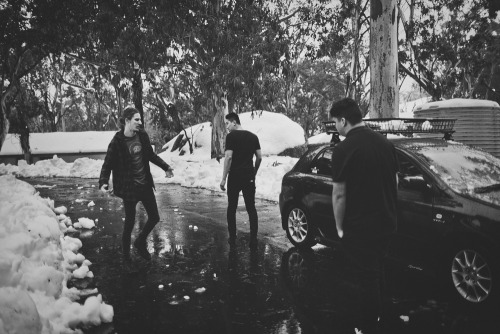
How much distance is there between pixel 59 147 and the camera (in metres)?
35.7

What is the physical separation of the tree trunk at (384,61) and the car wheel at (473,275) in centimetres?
586

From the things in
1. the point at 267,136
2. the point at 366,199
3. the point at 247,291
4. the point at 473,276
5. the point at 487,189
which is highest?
the point at 267,136

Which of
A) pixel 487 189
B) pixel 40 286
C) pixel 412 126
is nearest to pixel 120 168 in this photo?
pixel 40 286

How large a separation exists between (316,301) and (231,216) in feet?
7.42

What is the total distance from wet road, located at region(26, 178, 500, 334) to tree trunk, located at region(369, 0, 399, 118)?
423 centimetres

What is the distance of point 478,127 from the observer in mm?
9625

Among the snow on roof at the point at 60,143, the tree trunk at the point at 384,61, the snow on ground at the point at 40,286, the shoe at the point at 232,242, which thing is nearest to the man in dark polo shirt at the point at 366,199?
the snow on ground at the point at 40,286

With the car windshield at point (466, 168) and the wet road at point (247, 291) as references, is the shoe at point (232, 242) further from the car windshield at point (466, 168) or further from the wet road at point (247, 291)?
the car windshield at point (466, 168)

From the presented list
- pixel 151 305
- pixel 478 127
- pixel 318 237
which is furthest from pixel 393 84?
pixel 151 305

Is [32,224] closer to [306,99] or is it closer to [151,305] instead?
[151,305]

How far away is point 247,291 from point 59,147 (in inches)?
1403

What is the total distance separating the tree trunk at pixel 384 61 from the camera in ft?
30.3

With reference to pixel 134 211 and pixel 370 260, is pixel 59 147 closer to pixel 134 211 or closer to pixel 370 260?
pixel 134 211

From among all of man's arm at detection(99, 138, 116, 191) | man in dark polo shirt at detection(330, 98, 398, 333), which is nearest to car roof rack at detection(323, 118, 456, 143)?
man in dark polo shirt at detection(330, 98, 398, 333)
